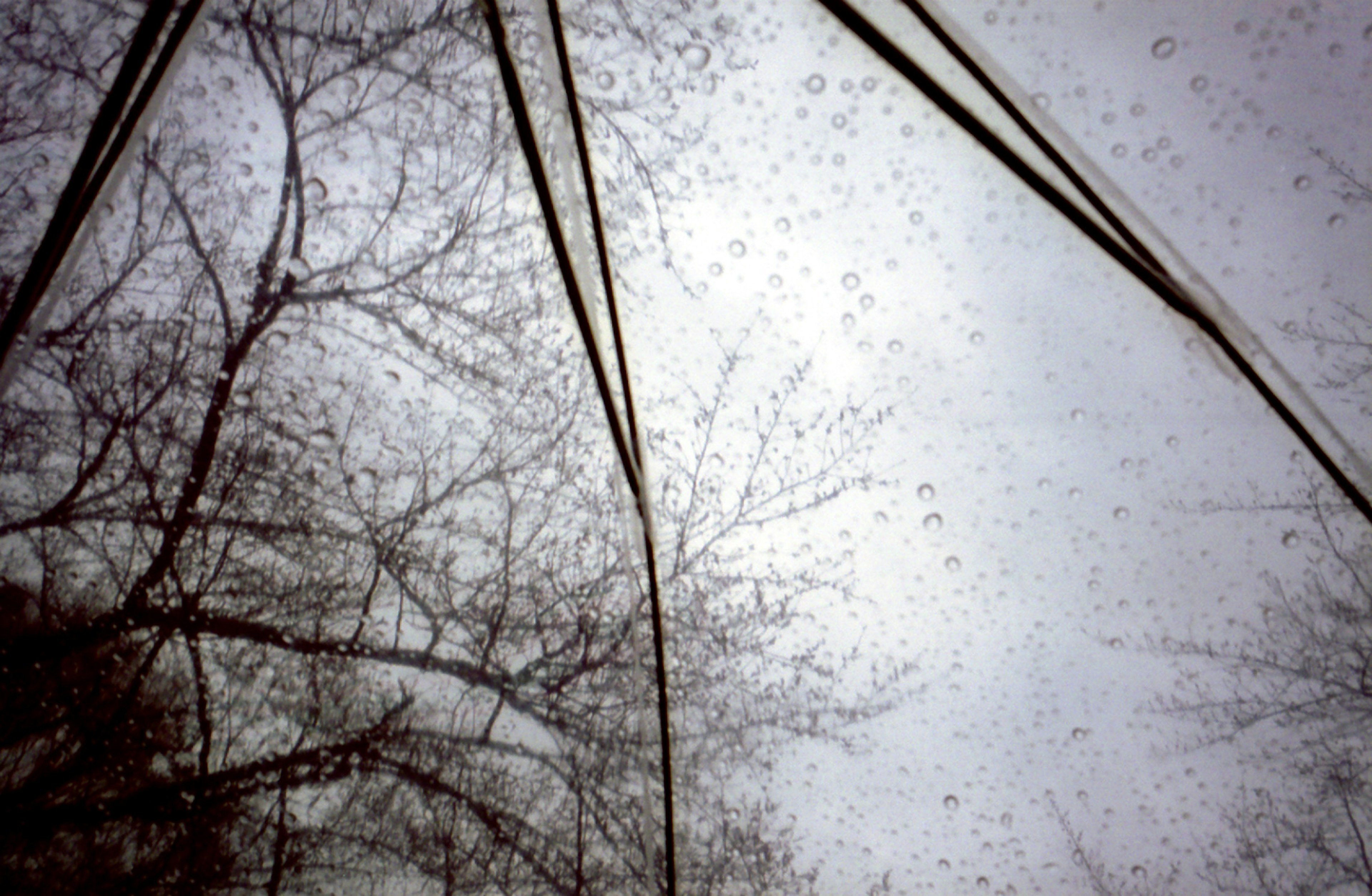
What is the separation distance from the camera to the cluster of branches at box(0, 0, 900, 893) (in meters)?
2.29

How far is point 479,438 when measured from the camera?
2.68 metres

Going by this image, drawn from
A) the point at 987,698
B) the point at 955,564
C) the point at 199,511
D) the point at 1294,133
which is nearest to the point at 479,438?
the point at 199,511

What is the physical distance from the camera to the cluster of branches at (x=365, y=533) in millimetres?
2291

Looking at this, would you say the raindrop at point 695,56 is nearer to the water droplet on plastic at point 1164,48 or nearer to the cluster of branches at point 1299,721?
the water droplet on plastic at point 1164,48

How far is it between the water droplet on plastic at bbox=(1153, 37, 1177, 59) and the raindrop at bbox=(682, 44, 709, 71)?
1.32 metres

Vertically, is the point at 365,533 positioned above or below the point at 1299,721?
above

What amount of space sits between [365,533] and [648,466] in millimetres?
1263

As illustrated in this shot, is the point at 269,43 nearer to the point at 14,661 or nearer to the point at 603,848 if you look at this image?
the point at 14,661

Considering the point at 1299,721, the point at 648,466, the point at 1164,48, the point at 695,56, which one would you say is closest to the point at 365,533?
the point at 648,466

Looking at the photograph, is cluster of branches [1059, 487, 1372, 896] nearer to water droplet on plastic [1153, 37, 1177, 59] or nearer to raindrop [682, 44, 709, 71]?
water droplet on plastic [1153, 37, 1177, 59]

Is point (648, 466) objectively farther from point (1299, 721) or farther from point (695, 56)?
point (1299, 721)

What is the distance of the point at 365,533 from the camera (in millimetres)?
2682

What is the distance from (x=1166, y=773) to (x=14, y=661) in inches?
173

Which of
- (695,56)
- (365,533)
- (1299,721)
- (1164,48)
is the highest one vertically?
(695,56)
